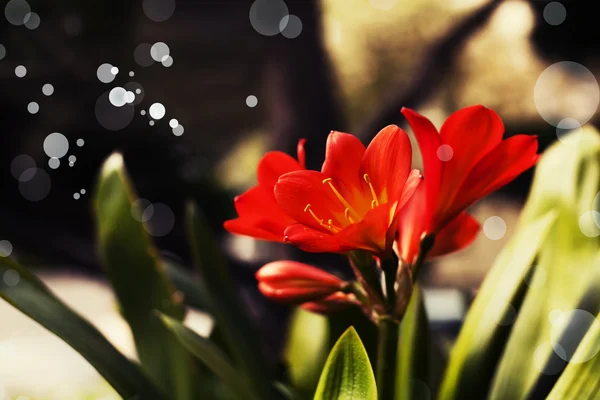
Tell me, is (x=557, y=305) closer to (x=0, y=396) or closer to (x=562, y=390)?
(x=562, y=390)

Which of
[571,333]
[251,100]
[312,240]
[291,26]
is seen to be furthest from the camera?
[291,26]

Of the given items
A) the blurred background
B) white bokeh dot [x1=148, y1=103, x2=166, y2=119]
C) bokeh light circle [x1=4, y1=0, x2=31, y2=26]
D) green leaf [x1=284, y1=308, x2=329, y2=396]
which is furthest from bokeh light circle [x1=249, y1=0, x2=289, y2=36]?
green leaf [x1=284, y1=308, x2=329, y2=396]

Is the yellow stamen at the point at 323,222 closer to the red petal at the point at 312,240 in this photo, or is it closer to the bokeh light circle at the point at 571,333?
the red petal at the point at 312,240

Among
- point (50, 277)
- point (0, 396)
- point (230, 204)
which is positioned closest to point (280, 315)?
point (230, 204)

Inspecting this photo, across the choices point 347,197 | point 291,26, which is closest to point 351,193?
point 347,197

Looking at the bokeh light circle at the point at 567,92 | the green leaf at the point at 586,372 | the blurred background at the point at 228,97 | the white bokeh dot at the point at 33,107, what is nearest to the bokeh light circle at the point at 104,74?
the blurred background at the point at 228,97

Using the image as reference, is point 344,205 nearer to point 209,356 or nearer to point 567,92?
point 209,356

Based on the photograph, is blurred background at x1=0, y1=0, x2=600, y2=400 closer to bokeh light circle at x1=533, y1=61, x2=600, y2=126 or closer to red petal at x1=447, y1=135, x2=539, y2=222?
bokeh light circle at x1=533, y1=61, x2=600, y2=126
